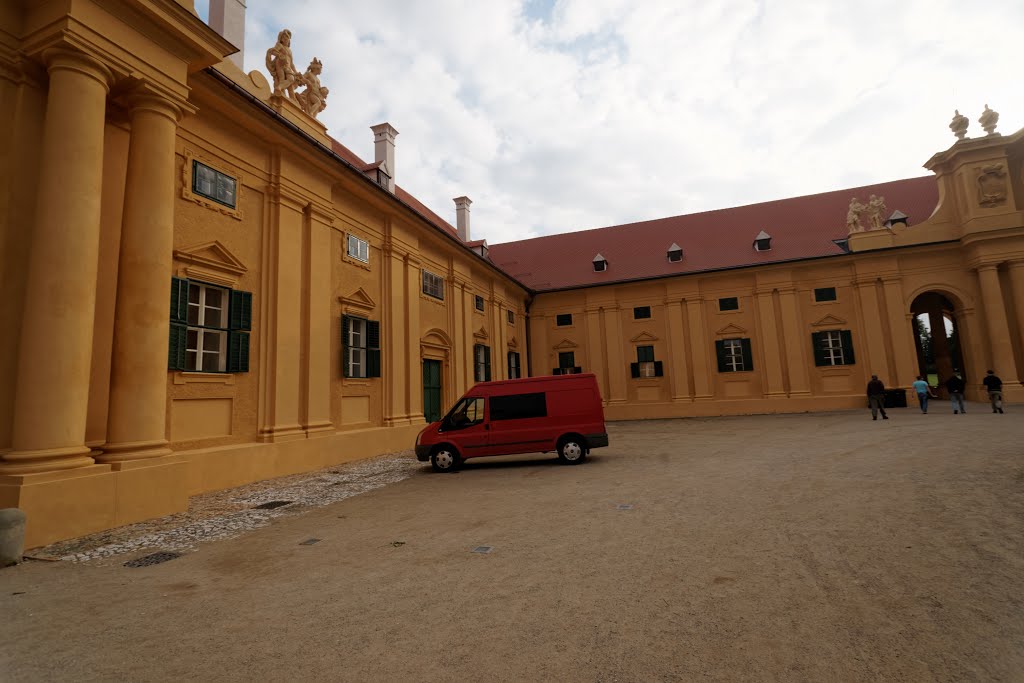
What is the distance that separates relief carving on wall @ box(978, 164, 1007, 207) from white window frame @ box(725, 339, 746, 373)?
40.1 feet

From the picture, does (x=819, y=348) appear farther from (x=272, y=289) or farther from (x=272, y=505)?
(x=272, y=505)

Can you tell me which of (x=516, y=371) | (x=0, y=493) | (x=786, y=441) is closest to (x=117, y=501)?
(x=0, y=493)

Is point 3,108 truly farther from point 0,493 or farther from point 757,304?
point 757,304

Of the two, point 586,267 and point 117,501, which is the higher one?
point 586,267

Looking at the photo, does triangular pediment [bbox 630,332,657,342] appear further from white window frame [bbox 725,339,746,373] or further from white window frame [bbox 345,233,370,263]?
white window frame [bbox 345,233,370,263]

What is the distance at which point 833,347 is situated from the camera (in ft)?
80.8

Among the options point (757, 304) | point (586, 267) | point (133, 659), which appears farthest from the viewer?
point (586, 267)

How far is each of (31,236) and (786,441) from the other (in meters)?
15.5

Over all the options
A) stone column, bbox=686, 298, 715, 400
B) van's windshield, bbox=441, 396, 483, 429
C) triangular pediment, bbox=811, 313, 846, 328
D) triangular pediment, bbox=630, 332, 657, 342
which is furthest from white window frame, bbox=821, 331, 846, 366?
van's windshield, bbox=441, 396, 483, 429

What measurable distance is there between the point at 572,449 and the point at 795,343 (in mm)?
19032

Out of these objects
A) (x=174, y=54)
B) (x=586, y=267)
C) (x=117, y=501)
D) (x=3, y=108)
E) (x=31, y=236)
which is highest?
(x=586, y=267)

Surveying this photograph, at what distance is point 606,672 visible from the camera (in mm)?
2770

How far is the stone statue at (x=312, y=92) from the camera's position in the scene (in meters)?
12.8

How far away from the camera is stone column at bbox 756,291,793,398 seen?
81.7 ft
